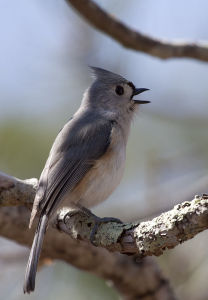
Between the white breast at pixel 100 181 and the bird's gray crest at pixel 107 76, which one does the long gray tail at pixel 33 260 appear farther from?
the bird's gray crest at pixel 107 76

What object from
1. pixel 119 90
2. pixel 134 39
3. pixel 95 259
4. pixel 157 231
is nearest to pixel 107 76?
pixel 119 90

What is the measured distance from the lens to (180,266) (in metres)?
4.68

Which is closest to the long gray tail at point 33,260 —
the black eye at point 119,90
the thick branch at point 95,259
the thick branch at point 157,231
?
the thick branch at point 157,231

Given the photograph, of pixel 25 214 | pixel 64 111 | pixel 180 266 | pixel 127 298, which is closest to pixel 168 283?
pixel 127 298

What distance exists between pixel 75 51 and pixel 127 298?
98.6 inches

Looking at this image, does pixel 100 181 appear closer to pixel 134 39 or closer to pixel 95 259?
pixel 95 259

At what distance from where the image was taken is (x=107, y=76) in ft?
14.2

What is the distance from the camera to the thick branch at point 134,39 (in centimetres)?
378

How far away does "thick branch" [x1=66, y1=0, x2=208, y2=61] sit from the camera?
3775 mm

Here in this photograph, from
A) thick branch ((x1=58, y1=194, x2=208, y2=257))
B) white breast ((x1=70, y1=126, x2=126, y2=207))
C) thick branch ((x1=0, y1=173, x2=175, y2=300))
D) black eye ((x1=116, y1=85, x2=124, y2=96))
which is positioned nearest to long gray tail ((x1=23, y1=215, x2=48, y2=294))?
thick branch ((x1=58, y1=194, x2=208, y2=257))

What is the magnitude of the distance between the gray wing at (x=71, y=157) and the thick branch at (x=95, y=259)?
0.58 meters

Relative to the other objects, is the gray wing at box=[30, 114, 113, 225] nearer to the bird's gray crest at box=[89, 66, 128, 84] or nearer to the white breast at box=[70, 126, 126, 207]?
the white breast at box=[70, 126, 126, 207]

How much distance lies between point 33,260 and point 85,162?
0.88 m

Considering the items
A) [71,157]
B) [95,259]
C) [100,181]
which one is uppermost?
[71,157]
